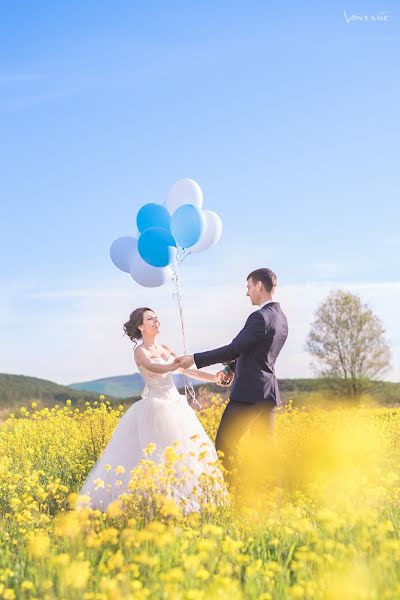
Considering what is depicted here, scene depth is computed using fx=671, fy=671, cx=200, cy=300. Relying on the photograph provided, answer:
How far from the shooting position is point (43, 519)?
5.74m

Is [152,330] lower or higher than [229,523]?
higher

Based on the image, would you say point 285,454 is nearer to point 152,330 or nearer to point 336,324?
point 152,330

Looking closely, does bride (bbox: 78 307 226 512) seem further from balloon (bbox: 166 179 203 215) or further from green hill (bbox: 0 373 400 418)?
green hill (bbox: 0 373 400 418)

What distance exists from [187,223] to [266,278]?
5.96 ft

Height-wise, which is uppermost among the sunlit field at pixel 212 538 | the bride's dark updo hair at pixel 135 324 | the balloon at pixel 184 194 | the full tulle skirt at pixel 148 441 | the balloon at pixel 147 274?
the balloon at pixel 184 194

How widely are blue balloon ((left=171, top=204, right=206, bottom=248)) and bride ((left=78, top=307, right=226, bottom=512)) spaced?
3.72 ft

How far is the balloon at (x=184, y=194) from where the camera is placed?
27.5 feet

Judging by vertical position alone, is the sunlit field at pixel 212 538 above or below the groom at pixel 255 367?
below

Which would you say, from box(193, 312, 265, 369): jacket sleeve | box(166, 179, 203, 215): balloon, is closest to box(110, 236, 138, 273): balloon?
box(166, 179, 203, 215): balloon

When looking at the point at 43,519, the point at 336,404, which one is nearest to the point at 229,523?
the point at 43,519

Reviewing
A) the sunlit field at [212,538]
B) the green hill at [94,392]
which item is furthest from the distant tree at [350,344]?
the sunlit field at [212,538]

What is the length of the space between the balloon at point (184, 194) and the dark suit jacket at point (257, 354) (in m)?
2.35

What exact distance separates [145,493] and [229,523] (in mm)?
804

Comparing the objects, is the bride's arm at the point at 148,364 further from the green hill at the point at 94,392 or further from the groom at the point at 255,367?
the green hill at the point at 94,392
